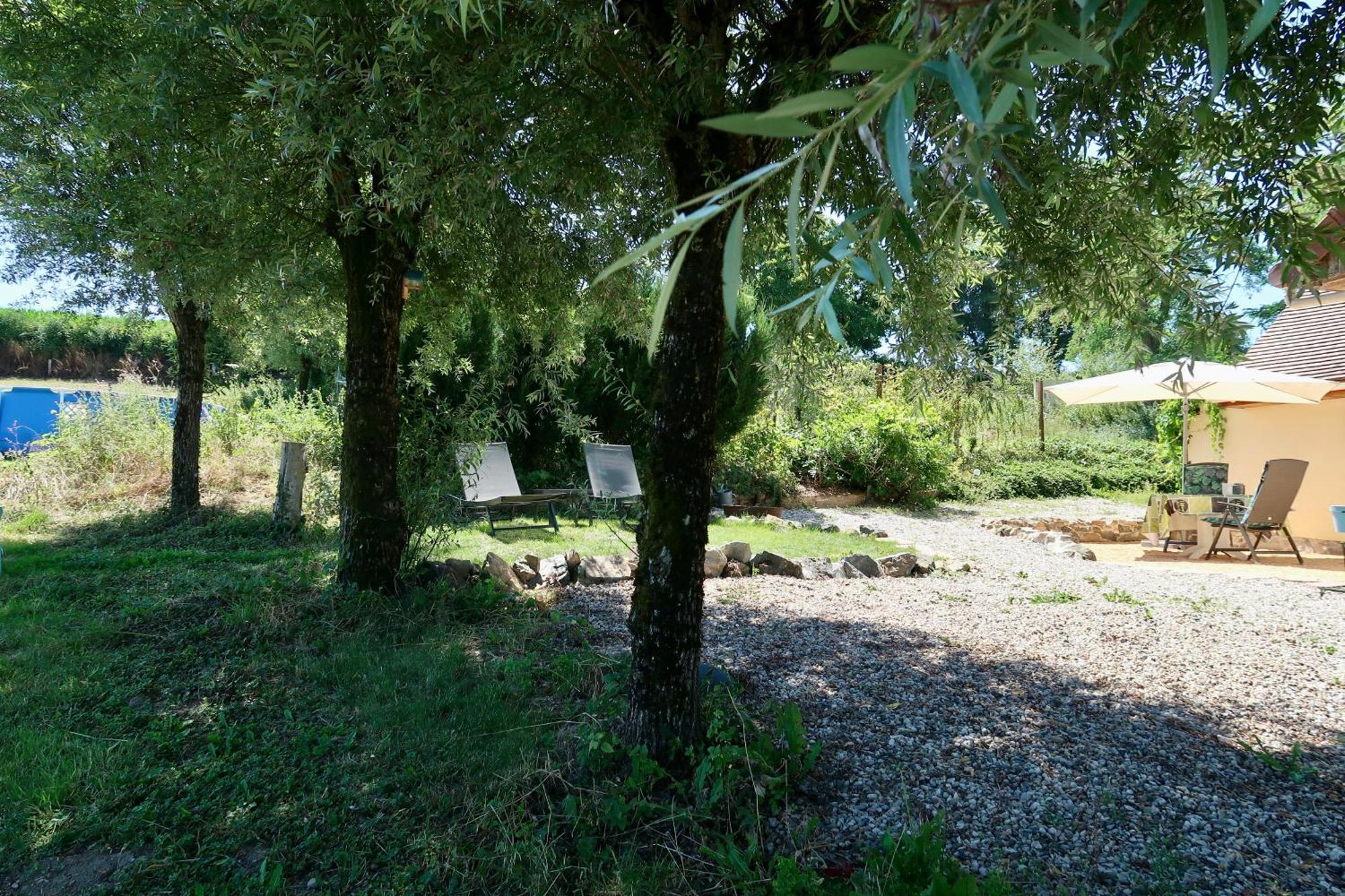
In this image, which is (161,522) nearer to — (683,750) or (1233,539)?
(683,750)

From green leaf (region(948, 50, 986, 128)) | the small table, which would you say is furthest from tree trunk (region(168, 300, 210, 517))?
the small table

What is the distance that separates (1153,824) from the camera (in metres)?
2.49

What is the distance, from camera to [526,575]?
6.10m

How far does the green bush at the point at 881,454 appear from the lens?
1363cm

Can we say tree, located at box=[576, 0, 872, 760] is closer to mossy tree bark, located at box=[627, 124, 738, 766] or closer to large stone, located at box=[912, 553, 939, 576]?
mossy tree bark, located at box=[627, 124, 738, 766]

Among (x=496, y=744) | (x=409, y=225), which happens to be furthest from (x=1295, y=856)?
(x=409, y=225)

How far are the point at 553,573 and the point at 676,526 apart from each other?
141 inches

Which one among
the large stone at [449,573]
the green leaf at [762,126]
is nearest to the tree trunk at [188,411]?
the large stone at [449,573]

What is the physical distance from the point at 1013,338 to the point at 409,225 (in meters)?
3.35

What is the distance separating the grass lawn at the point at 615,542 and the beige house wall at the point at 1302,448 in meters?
6.34

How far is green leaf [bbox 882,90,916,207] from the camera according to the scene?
795 millimetres

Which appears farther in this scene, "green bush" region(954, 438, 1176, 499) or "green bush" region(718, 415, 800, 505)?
"green bush" region(954, 438, 1176, 499)

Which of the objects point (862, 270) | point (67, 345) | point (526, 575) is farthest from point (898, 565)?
point (67, 345)

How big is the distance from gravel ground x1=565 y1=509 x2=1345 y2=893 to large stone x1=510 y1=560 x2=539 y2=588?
1.31ft
